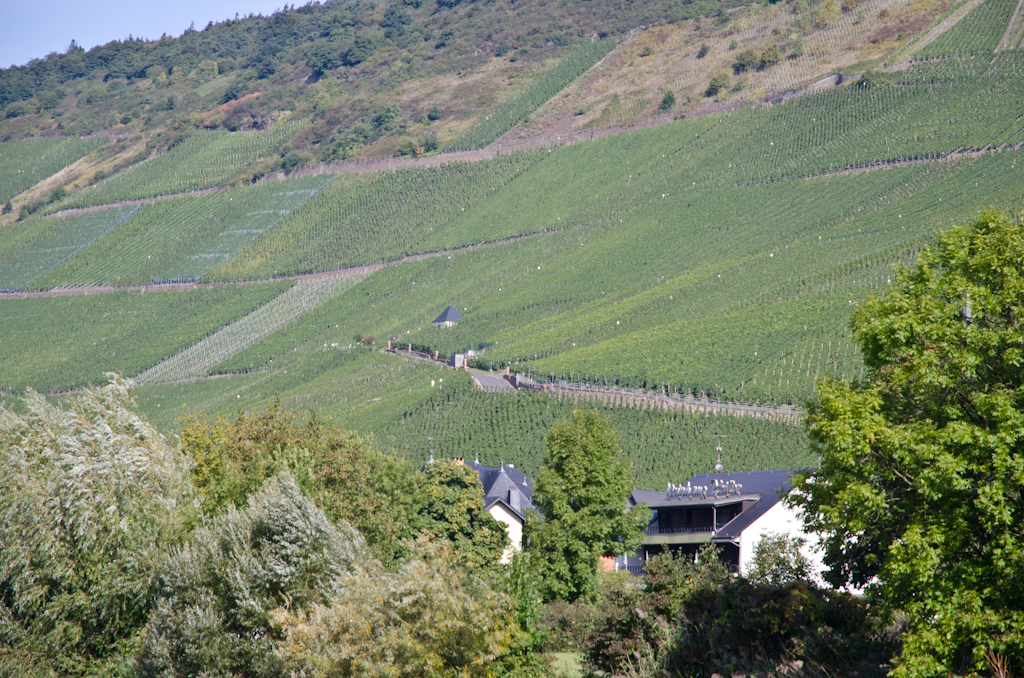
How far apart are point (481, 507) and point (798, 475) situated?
→ 109 ft

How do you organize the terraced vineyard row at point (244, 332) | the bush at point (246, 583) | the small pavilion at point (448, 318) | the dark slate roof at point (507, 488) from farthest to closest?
the terraced vineyard row at point (244, 332) < the small pavilion at point (448, 318) < the dark slate roof at point (507, 488) < the bush at point (246, 583)

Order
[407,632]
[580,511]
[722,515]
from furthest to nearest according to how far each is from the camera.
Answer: [722,515] → [580,511] → [407,632]

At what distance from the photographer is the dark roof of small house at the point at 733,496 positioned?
49.6 m

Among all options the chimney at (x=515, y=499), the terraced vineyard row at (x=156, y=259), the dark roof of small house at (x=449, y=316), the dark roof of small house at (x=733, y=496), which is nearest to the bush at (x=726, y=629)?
the dark roof of small house at (x=733, y=496)

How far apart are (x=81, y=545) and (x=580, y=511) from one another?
20035 mm

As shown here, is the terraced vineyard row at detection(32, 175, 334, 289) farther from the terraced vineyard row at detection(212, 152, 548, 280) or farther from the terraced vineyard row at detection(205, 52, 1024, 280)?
the terraced vineyard row at detection(205, 52, 1024, 280)

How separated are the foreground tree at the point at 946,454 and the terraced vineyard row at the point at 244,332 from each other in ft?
416

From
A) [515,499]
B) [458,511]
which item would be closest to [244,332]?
[515,499]

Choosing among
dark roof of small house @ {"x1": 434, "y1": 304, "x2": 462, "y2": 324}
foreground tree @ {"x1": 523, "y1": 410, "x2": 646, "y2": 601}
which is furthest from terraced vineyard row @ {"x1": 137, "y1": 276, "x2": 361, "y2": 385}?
foreground tree @ {"x1": 523, "y1": 410, "x2": 646, "y2": 601}

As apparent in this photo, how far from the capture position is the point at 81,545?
34.7 meters

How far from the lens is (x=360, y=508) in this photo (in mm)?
42500

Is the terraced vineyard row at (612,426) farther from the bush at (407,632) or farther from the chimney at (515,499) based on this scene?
the bush at (407,632)

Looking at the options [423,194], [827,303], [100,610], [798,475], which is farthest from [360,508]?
[423,194]

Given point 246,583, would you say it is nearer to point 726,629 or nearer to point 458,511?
point 726,629
